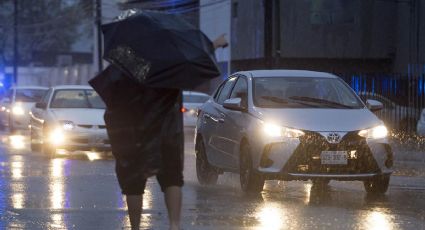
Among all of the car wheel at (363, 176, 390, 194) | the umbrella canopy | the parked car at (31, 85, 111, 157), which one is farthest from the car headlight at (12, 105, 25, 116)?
the umbrella canopy

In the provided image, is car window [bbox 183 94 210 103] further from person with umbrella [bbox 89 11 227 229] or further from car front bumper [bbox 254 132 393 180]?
person with umbrella [bbox 89 11 227 229]

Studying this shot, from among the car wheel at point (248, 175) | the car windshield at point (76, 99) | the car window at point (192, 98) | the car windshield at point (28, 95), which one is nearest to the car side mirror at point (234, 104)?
the car wheel at point (248, 175)

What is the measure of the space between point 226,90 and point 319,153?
245 cm

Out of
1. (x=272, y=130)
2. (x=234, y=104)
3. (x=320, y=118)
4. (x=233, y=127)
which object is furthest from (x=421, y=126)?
(x=272, y=130)

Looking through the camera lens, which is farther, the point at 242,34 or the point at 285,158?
the point at 242,34

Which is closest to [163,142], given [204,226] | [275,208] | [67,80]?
[204,226]

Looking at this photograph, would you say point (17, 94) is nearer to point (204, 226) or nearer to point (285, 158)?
point (285, 158)

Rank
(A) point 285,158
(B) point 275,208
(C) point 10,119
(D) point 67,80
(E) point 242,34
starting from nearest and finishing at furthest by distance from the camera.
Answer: (B) point 275,208, (A) point 285,158, (C) point 10,119, (E) point 242,34, (D) point 67,80

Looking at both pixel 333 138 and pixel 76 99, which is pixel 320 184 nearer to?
pixel 333 138

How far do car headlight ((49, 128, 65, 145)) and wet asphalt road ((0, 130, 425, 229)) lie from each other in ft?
10.7

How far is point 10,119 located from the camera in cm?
2703

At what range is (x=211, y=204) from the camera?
32.7 ft

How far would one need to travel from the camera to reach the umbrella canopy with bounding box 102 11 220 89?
6.89 metres

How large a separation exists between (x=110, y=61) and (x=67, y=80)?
56.5m
